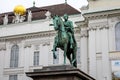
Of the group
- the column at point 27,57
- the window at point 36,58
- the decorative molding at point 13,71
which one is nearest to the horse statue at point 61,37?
the window at point 36,58

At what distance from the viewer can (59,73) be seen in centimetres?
1783

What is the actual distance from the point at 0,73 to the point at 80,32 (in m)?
10.1

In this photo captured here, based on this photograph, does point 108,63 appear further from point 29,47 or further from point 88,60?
point 29,47

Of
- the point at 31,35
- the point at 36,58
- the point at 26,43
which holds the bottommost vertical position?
the point at 36,58

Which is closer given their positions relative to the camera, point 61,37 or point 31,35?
point 61,37

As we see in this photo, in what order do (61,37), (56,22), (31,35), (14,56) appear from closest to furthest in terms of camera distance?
(61,37) < (56,22) < (31,35) < (14,56)

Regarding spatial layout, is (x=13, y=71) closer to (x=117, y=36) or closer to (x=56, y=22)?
(x=117, y=36)

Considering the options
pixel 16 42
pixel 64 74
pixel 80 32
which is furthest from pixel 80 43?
pixel 64 74

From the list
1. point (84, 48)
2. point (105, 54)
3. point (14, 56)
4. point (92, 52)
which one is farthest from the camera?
point (14, 56)


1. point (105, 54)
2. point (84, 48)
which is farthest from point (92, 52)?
point (84, 48)

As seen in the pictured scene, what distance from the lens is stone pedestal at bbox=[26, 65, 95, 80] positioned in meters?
17.6

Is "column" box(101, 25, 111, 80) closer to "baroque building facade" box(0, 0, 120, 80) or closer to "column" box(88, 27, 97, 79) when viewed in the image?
"baroque building facade" box(0, 0, 120, 80)

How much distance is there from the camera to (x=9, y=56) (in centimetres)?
3853

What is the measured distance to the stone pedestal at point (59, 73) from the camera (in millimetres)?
17594
